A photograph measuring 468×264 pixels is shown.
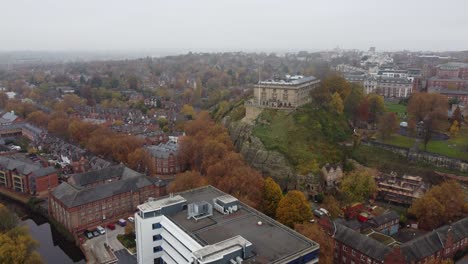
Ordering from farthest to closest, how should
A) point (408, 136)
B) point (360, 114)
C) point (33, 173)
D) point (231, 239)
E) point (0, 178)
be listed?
1. point (360, 114)
2. point (408, 136)
3. point (0, 178)
4. point (33, 173)
5. point (231, 239)

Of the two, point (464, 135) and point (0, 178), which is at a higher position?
point (464, 135)

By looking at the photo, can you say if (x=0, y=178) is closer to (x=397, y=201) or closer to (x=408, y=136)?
(x=397, y=201)

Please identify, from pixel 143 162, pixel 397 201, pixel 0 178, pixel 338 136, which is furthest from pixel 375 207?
pixel 0 178

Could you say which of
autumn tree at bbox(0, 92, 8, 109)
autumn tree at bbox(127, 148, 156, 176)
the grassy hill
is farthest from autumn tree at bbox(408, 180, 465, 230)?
autumn tree at bbox(0, 92, 8, 109)

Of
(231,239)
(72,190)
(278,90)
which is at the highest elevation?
(278,90)

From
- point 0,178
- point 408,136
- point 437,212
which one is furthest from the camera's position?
point 408,136

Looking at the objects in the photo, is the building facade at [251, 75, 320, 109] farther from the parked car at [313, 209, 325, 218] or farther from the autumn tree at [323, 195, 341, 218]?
the parked car at [313, 209, 325, 218]

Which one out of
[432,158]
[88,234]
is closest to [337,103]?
[432,158]

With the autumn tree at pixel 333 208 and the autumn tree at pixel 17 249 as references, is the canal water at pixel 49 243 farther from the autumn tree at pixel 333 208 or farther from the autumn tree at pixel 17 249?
the autumn tree at pixel 333 208
